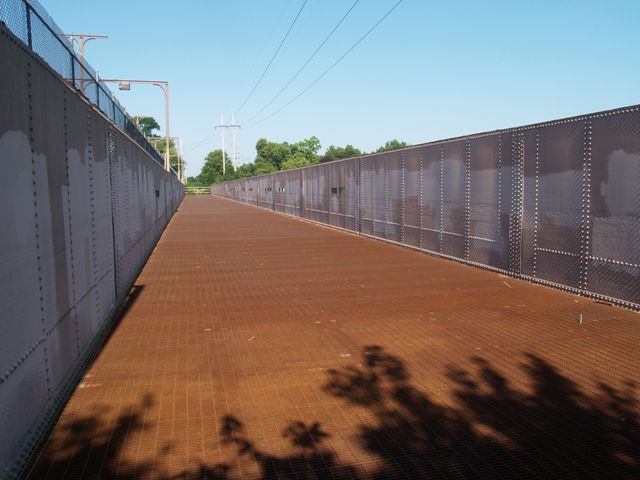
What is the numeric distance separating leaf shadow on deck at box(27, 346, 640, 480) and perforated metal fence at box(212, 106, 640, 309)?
389 centimetres

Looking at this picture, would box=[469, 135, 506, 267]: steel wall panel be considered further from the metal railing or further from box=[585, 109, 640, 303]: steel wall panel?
the metal railing

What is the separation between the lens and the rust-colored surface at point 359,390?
3600 millimetres

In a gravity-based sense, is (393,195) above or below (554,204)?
above

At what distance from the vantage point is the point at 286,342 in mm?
6301

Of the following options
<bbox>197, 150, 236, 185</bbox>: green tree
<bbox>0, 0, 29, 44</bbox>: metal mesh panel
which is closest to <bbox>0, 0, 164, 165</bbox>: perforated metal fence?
<bbox>0, 0, 29, 44</bbox>: metal mesh panel

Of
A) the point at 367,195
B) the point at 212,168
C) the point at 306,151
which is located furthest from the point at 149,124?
the point at 367,195

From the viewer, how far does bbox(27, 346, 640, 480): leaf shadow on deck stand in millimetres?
3473

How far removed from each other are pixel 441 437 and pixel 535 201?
6.91 metres

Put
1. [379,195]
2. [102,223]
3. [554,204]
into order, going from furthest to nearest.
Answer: [379,195] < [554,204] < [102,223]

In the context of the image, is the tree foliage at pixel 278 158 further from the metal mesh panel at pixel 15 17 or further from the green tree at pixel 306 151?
the metal mesh panel at pixel 15 17

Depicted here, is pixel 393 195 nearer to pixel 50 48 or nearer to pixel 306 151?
pixel 50 48

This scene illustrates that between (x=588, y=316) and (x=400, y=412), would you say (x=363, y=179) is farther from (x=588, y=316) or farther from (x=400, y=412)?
(x=400, y=412)

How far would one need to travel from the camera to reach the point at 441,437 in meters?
3.91

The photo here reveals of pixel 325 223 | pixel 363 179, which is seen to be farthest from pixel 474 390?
pixel 325 223
